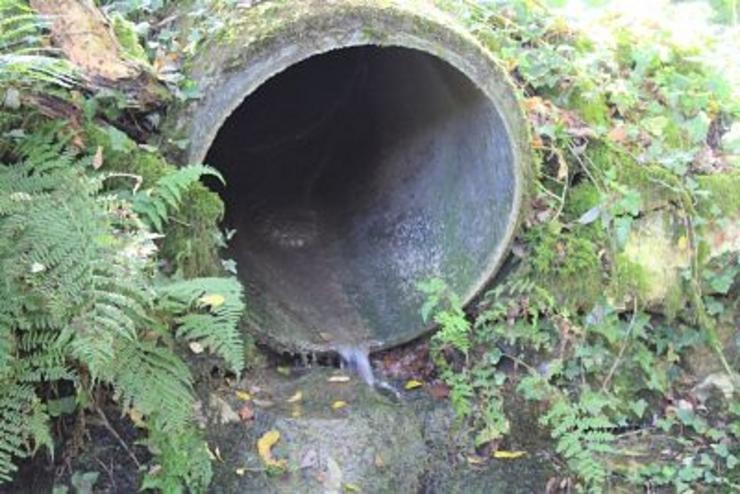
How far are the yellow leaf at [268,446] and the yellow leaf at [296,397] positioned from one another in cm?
28

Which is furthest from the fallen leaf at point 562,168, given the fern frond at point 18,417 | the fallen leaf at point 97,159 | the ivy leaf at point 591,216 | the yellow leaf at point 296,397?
the fern frond at point 18,417

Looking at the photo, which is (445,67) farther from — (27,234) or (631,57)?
(27,234)

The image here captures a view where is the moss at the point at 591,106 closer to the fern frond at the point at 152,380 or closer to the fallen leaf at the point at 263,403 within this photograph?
the fallen leaf at the point at 263,403

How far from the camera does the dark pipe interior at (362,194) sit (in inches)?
208

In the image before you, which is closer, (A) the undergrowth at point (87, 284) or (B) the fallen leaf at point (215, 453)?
(A) the undergrowth at point (87, 284)

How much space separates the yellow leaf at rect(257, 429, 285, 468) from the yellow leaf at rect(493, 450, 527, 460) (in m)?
1.08

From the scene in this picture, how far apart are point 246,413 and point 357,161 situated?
292 centimetres

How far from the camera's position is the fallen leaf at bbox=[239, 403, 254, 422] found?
14.5ft

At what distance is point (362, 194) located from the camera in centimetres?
649

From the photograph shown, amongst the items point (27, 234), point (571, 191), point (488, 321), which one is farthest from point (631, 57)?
point (27, 234)

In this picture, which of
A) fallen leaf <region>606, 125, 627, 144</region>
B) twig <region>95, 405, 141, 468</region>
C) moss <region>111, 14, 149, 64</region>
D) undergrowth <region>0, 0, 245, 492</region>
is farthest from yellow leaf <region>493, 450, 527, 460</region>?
moss <region>111, 14, 149, 64</region>

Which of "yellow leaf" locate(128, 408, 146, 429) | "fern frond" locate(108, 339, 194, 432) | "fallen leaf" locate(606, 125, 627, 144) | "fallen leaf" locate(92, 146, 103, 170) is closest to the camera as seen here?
"fern frond" locate(108, 339, 194, 432)

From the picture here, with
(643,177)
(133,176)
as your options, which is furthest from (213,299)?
(643,177)

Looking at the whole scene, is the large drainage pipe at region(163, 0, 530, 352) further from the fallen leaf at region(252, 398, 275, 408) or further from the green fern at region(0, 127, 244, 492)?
the green fern at region(0, 127, 244, 492)
